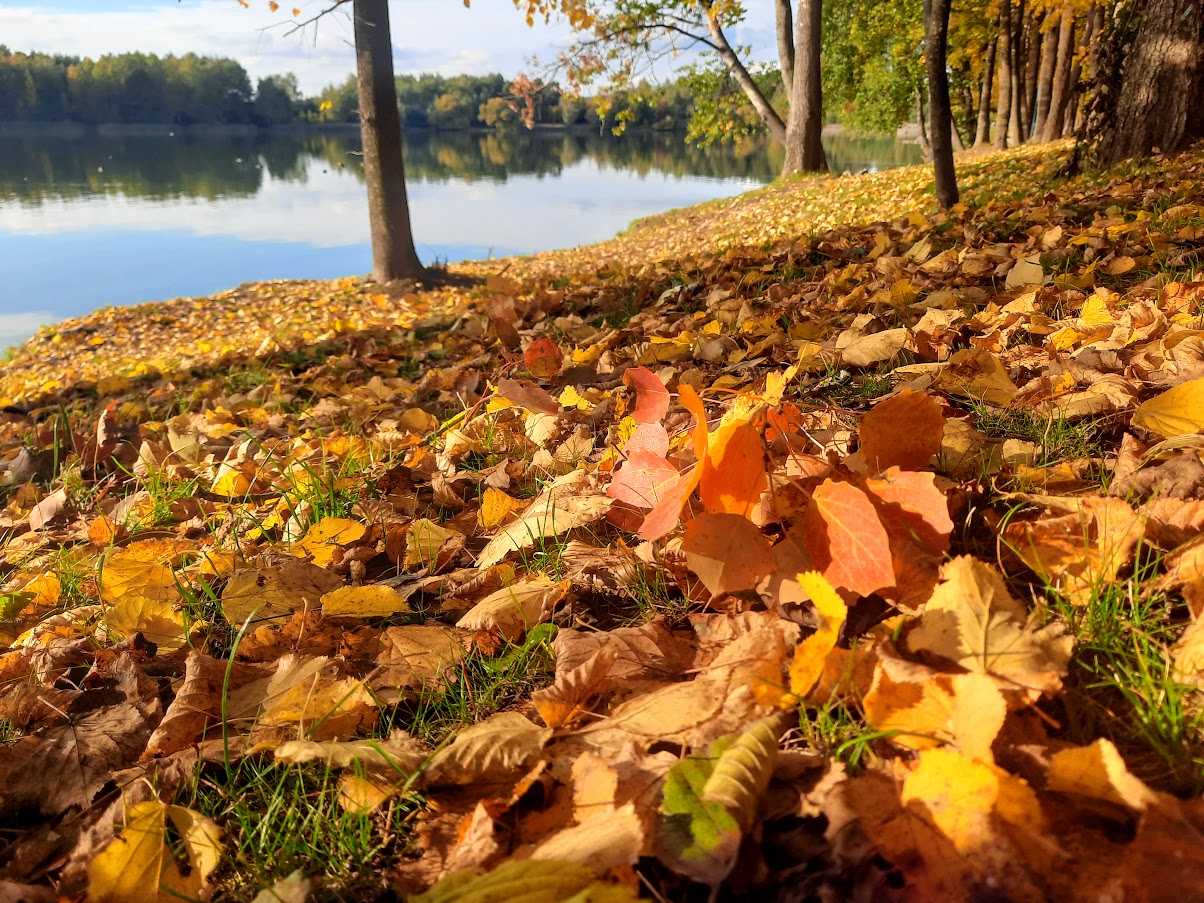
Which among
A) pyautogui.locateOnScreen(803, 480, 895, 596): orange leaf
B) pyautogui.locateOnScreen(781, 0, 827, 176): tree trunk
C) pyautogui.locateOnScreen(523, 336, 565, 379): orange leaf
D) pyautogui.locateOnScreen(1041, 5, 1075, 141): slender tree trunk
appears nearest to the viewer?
pyautogui.locateOnScreen(803, 480, 895, 596): orange leaf

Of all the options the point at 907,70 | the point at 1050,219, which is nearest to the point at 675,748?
the point at 1050,219

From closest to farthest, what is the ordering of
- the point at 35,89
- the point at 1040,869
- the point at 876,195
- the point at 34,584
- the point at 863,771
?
1. the point at 1040,869
2. the point at 863,771
3. the point at 34,584
4. the point at 876,195
5. the point at 35,89

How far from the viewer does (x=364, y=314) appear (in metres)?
7.53

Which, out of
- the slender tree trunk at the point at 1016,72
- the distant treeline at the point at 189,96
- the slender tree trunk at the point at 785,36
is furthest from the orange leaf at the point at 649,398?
the distant treeline at the point at 189,96

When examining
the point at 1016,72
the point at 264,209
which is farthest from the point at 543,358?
the point at 264,209

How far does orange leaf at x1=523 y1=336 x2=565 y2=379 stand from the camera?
2.24 meters

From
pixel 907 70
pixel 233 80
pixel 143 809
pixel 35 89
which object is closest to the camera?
pixel 143 809

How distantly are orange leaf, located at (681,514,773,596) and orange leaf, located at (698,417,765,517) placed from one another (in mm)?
71

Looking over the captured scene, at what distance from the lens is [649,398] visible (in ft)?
3.95

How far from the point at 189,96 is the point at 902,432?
9194 cm

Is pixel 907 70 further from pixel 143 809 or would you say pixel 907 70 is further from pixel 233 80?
pixel 233 80

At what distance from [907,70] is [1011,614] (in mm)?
29826

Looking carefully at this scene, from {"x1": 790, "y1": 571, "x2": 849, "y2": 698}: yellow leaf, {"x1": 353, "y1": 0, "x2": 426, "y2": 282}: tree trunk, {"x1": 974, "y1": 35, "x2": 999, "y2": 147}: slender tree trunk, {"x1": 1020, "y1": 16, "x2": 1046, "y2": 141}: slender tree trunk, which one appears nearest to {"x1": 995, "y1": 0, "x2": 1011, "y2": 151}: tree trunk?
{"x1": 1020, "y1": 16, "x2": 1046, "y2": 141}: slender tree trunk

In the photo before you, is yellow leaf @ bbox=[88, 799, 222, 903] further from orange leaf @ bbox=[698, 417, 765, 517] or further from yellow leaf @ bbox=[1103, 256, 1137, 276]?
yellow leaf @ bbox=[1103, 256, 1137, 276]
